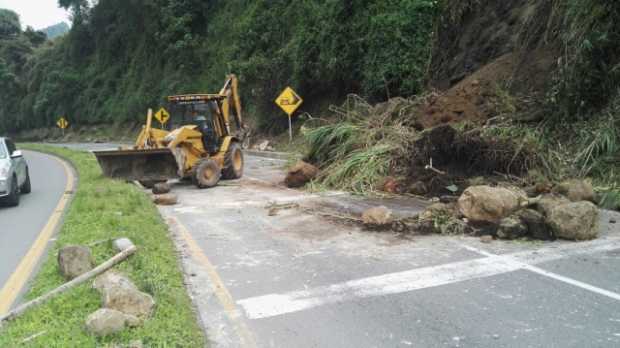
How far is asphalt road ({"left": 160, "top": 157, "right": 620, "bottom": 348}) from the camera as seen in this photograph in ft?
14.2

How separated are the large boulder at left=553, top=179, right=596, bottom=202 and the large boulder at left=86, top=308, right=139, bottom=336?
23.1 ft

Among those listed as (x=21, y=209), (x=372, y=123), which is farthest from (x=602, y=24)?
(x=21, y=209)

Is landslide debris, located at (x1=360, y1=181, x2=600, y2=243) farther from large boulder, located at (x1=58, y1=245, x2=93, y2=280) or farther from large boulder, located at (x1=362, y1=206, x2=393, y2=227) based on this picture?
large boulder, located at (x1=58, y1=245, x2=93, y2=280)

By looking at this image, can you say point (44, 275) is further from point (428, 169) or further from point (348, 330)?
point (428, 169)

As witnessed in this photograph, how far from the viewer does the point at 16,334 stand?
13.7 ft

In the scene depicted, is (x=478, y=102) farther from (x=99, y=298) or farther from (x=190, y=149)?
(x=99, y=298)

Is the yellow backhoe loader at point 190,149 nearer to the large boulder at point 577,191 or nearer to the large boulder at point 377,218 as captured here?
the large boulder at point 377,218

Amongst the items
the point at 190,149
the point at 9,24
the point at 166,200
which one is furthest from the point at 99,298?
the point at 9,24

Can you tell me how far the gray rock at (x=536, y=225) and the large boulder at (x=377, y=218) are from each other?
76.5 inches

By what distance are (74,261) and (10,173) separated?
720 cm

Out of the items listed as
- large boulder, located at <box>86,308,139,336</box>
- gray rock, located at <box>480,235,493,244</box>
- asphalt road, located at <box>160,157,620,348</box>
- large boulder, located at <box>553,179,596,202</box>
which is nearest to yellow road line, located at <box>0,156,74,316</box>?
large boulder, located at <box>86,308,139,336</box>

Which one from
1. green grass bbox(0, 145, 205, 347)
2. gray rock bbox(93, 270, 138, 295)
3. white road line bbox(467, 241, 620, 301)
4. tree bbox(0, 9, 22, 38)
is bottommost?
white road line bbox(467, 241, 620, 301)

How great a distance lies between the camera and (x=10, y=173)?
11508 millimetres

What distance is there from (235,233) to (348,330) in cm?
409
